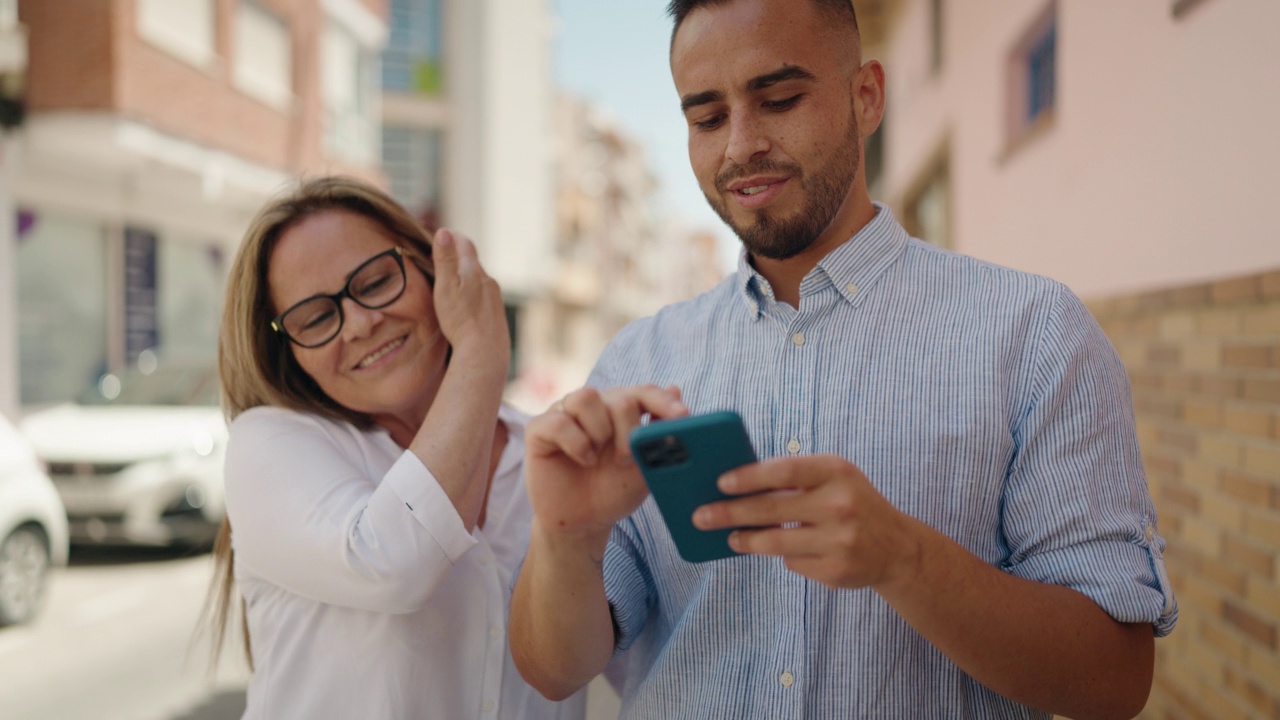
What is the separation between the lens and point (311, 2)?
52.5 feet

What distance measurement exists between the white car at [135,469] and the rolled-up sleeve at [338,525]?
5.97 metres

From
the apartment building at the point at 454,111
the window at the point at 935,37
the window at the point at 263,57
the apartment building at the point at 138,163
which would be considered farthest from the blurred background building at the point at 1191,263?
the apartment building at the point at 454,111

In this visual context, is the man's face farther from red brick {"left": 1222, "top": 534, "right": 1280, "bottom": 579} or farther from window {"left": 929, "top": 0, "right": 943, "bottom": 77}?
window {"left": 929, "top": 0, "right": 943, "bottom": 77}

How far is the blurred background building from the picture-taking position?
234 cm

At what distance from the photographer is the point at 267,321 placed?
222cm

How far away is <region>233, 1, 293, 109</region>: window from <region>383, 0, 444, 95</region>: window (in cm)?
1188

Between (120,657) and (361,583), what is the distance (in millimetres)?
4441

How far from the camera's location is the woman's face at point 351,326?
2145 millimetres

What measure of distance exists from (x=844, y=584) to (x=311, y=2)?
665 inches

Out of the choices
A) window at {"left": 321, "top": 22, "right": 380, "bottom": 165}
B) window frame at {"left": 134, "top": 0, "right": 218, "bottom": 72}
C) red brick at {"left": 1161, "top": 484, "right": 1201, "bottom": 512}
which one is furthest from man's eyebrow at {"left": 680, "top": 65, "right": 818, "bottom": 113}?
window at {"left": 321, "top": 22, "right": 380, "bottom": 165}

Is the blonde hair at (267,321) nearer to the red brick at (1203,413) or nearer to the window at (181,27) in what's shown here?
the red brick at (1203,413)

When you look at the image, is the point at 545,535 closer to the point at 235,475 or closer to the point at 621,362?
the point at 621,362

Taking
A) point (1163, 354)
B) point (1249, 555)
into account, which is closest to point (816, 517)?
point (1249, 555)

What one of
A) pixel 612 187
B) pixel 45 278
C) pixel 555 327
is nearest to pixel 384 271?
pixel 45 278
